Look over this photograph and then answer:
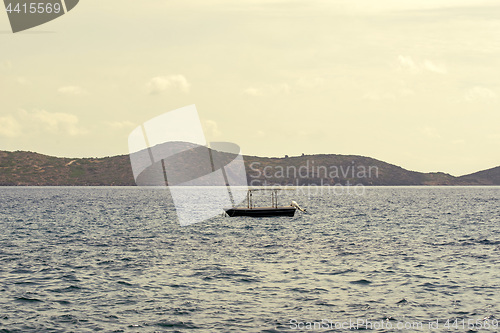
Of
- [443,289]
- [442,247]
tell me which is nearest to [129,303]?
[443,289]

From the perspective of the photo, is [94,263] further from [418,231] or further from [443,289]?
[418,231]

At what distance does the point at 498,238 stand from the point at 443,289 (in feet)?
110

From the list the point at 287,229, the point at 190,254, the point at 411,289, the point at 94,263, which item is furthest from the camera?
the point at 287,229

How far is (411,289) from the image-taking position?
32094mm

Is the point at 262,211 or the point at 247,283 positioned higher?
the point at 262,211

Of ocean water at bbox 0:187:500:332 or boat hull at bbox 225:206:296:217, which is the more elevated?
boat hull at bbox 225:206:296:217

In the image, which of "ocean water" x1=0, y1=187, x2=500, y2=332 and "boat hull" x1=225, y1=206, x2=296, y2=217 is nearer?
"ocean water" x1=0, y1=187, x2=500, y2=332

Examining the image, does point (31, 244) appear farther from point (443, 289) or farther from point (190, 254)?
point (443, 289)

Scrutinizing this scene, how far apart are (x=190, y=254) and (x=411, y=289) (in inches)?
799

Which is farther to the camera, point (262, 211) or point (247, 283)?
point (262, 211)

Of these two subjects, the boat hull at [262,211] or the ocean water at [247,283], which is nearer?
the ocean water at [247,283]

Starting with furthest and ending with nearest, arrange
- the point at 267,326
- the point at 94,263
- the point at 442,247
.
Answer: the point at 442,247, the point at 94,263, the point at 267,326

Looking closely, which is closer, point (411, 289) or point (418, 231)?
point (411, 289)

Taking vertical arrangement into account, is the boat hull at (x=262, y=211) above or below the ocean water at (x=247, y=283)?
above
